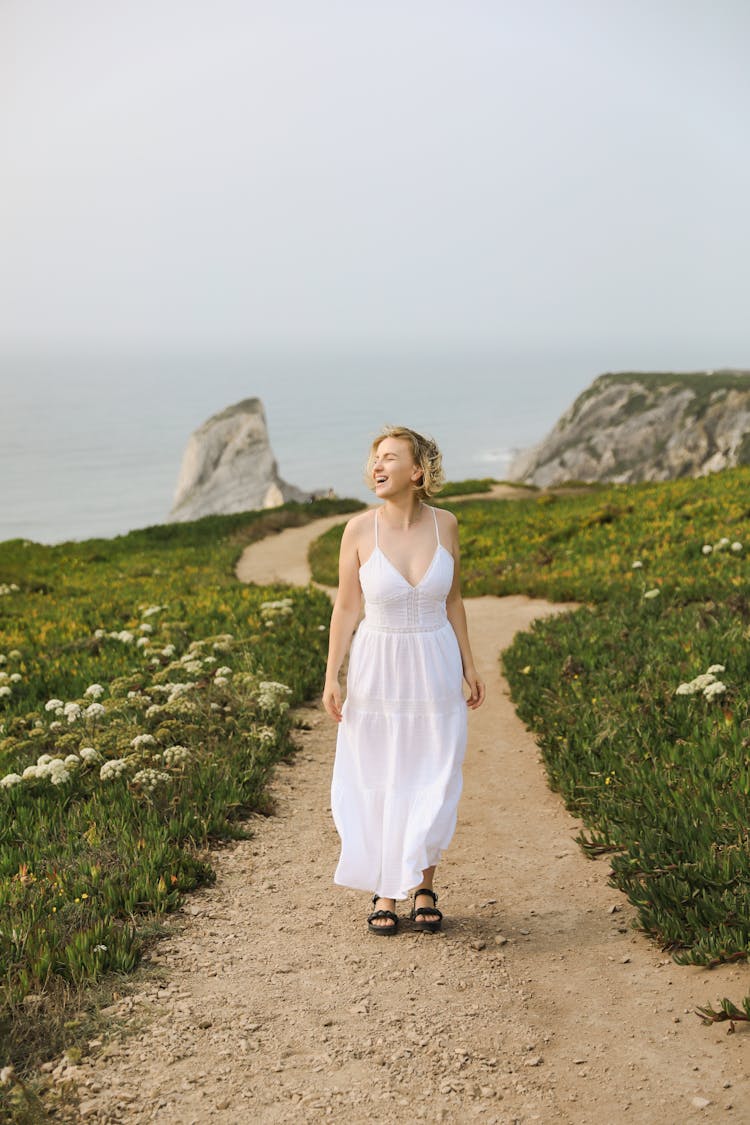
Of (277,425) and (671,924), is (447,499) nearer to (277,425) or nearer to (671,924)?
(671,924)

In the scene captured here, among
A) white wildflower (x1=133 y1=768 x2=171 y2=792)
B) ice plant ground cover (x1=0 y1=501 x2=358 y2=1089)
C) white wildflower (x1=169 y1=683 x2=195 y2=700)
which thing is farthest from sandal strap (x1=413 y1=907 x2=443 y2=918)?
white wildflower (x1=169 y1=683 x2=195 y2=700)

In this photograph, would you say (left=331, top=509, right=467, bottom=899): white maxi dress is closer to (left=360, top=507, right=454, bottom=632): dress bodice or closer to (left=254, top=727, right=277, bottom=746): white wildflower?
(left=360, top=507, right=454, bottom=632): dress bodice

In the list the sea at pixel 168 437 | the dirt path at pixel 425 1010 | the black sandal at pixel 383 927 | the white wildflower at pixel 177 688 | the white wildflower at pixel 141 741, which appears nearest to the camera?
the dirt path at pixel 425 1010

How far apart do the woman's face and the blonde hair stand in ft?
0.08

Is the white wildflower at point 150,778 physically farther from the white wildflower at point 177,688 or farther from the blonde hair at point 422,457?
the blonde hair at point 422,457

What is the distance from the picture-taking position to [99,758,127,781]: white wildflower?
314 inches

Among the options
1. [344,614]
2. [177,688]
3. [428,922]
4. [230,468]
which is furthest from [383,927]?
[230,468]

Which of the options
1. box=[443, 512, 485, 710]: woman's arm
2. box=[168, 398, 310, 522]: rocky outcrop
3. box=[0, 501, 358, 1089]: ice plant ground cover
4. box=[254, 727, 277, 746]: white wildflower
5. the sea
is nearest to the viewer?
box=[0, 501, 358, 1089]: ice plant ground cover

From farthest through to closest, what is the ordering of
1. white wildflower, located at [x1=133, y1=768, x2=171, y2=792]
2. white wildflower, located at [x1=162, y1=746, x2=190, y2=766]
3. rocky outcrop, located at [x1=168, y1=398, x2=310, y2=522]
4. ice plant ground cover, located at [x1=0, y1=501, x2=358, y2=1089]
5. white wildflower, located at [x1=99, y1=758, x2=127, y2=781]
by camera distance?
rocky outcrop, located at [x1=168, y1=398, x2=310, y2=522]
white wildflower, located at [x1=162, y1=746, x2=190, y2=766]
white wildflower, located at [x1=99, y1=758, x2=127, y2=781]
white wildflower, located at [x1=133, y1=768, x2=171, y2=792]
ice plant ground cover, located at [x1=0, y1=501, x2=358, y2=1089]

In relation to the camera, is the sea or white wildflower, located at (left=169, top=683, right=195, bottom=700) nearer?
white wildflower, located at (left=169, top=683, right=195, bottom=700)

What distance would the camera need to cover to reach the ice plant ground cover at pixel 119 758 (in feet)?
17.8

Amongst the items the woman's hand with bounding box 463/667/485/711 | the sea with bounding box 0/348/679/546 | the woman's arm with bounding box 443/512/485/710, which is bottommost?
the sea with bounding box 0/348/679/546

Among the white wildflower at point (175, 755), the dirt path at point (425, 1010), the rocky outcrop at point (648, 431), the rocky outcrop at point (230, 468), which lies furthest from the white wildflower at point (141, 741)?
the rocky outcrop at point (230, 468)

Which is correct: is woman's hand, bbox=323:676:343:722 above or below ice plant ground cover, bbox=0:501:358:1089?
above
